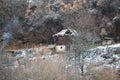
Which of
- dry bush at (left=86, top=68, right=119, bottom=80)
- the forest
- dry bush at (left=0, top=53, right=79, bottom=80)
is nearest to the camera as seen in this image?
dry bush at (left=0, top=53, right=79, bottom=80)

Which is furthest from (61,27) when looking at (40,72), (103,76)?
(40,72)

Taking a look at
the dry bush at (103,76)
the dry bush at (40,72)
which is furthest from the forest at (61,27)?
the dry bush at (40,72)

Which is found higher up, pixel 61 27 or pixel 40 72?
pixel 61 27

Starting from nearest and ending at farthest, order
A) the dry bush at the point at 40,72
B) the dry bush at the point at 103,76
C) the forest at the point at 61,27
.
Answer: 1. the dry bush at the point at 40,72
2. the dry bush at the point at 103,76
3. the forest at the point at 61,27

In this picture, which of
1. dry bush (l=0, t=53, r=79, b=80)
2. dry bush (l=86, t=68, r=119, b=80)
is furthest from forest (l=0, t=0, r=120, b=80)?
dry bush (l=0, t=53, r=79, b=80)

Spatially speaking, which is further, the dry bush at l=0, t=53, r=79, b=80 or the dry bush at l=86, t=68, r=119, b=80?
the dry bush at l=86, t=68, r=119, b=80

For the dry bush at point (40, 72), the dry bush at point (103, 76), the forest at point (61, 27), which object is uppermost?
the forest at point (61, 27)

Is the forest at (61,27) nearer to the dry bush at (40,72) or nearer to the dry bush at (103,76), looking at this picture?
the dry bush at (103,76)

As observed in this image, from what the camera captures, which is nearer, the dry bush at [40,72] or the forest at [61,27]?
the dry bush at [40,72]

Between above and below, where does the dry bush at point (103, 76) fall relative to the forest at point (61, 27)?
below

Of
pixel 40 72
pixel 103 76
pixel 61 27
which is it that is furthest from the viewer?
pixel 61 27

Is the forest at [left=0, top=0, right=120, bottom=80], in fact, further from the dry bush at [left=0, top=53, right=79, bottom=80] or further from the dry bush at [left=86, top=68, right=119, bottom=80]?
the dry bush at [left=0, top=53, right=79, bottom=80]

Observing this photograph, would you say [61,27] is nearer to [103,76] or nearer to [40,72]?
[103,76]

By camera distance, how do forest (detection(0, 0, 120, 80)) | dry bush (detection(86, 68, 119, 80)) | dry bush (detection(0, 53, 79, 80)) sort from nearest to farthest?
dry bush (detection(0, 53, 79, 80))
dry bush (detection(86, 68, 119, 80))
forest (detection(0, 0, 120, 80))
